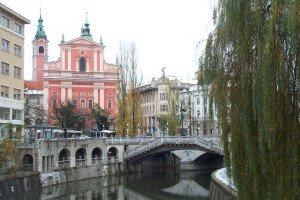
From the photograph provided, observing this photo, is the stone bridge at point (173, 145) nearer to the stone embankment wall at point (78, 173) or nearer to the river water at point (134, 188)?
the stone embankment wall at point (78, 173)

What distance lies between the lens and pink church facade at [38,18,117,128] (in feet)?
260

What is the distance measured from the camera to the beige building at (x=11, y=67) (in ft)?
148

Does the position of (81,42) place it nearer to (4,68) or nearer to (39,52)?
(4,68)

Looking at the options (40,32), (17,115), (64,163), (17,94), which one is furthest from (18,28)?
(40,32)

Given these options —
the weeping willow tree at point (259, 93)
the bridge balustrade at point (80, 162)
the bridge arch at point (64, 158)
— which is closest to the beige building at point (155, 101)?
the bridge balustrade at point (80, 162)

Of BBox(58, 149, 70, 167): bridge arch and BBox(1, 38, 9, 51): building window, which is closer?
BBox(1, 38, 9, 51): building window

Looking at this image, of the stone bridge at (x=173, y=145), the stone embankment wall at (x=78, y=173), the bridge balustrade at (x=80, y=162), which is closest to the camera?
the stone embankment wall at (x=78, y=173)

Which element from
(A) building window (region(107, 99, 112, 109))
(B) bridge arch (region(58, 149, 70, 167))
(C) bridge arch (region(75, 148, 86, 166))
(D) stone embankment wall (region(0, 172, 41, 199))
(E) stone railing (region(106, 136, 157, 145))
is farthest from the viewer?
(A) building window (region(107, 99, 112, 109))

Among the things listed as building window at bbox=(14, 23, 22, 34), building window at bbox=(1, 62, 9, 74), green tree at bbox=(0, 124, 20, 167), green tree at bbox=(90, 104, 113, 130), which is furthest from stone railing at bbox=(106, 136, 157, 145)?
green tree at bbox=(0, 124, 20, 167)

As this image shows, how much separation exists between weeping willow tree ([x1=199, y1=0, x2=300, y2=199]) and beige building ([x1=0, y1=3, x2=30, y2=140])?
1264 inches

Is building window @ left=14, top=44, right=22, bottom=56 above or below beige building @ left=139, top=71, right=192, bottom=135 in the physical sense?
above

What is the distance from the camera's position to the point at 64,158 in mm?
50812

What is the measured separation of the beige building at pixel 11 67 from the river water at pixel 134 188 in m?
8.42

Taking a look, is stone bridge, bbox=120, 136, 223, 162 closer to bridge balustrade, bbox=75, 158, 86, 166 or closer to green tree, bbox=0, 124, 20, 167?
bridge balustrade, bbox=75, 158, 86, 166
